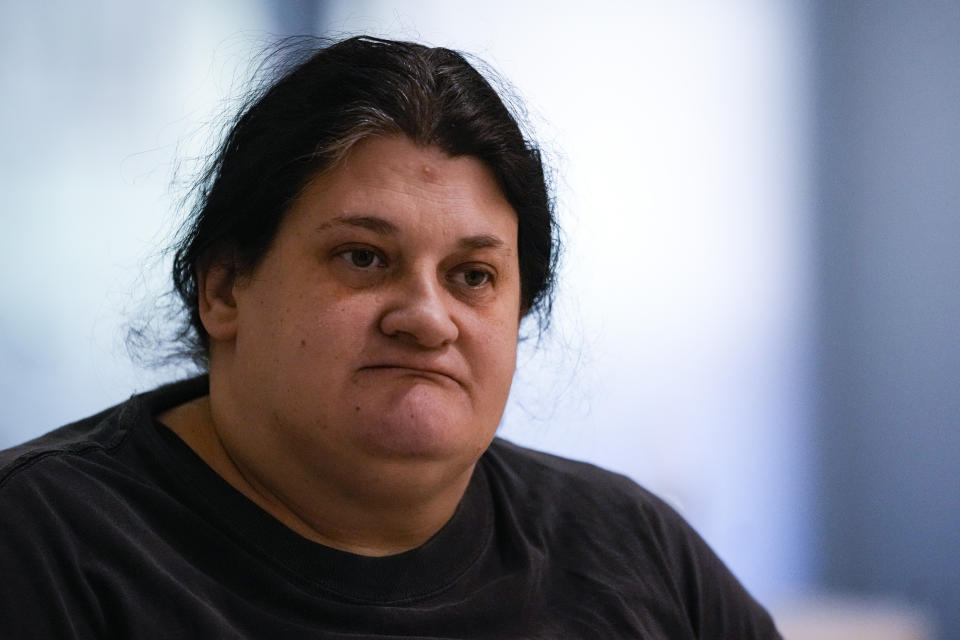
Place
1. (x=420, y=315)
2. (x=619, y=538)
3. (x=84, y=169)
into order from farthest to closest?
(x=84, y=169), (x=619, y=538), (x=420, y=315)

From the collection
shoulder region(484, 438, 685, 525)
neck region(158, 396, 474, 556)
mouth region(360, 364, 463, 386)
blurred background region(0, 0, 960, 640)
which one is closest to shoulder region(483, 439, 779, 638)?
shoulder region(484, 438, 685, 525)

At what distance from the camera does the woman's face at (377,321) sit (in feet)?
4.31

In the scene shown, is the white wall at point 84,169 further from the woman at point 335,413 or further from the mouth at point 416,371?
the mouth at point 416,371

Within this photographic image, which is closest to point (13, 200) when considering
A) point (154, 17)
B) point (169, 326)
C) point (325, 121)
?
point (154, 17)

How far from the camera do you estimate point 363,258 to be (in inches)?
53.4

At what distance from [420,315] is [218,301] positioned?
12.3 inches

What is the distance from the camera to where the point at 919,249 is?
2.75m

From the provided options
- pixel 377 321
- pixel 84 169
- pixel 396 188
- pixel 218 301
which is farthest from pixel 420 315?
pixel 84 169

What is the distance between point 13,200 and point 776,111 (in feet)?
6.12

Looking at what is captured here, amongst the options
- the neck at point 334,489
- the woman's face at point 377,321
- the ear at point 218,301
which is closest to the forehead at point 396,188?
the woman's face at point 377,321

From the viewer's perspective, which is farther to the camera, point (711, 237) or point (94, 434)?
point (711, 237)

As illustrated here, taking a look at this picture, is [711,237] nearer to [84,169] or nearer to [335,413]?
[84,169]

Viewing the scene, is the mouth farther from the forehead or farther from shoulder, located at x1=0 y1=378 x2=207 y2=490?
shoulder, located at x1=0 y1=378 x2=207 y2=490

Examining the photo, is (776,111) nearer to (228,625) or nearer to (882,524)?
(882,524)
